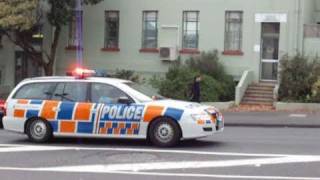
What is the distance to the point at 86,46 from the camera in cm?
3341

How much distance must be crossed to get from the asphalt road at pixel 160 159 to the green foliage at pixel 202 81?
40.7 feet

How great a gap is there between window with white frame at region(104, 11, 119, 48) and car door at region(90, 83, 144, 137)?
1867 centimetres

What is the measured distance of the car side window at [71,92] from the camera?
14.6 meters

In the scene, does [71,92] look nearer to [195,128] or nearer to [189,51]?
[195,128]

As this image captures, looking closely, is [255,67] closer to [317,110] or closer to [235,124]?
[317,110]

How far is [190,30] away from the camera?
3134 centimetres

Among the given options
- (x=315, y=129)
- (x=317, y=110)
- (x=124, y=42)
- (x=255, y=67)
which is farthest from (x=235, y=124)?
(x=124, y=42)

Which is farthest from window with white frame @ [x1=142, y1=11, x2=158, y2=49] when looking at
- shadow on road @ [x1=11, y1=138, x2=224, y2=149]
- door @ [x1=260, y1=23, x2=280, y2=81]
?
shadow on road @ [x1=11, y1=138, x2=224, y2=149]

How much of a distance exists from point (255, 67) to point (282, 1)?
2988 millimetres

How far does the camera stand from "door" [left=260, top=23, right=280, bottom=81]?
30141 millimetres

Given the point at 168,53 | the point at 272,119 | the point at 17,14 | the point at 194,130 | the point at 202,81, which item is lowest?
the point at 272,119

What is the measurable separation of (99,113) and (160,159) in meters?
2.40

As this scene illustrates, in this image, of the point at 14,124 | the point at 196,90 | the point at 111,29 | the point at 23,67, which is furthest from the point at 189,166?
the point at 23,67

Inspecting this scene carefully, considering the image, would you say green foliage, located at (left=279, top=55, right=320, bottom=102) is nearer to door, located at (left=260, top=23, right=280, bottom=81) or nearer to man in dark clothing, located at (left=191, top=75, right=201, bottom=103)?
door, located at (left=260, top=23, right=280, bottom=81)
